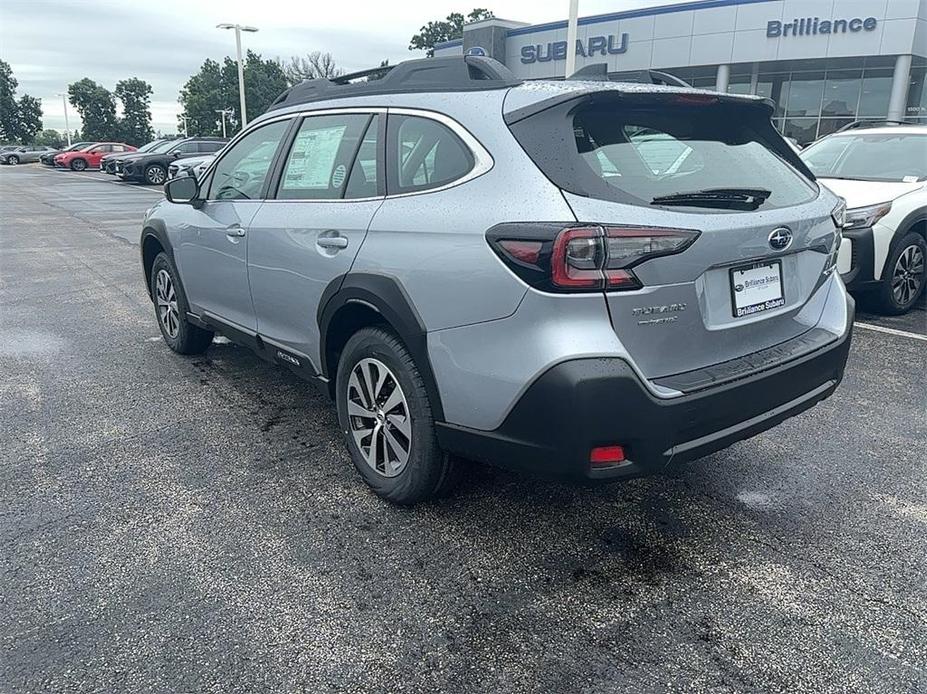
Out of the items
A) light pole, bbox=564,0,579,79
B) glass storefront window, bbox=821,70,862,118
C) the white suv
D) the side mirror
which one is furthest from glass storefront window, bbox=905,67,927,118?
the side mirror

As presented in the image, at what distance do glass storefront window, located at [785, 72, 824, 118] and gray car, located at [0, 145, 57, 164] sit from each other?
4734 cm

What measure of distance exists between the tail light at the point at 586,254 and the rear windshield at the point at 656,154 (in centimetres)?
15

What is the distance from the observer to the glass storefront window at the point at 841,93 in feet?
86.6

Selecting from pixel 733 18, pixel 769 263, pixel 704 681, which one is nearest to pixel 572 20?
pixel 733 18

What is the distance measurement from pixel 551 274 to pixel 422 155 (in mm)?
940

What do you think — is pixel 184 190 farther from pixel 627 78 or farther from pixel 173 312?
pixel 627 78

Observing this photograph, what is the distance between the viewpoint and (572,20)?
53.4 feet

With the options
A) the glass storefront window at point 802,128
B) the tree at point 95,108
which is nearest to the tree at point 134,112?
the tree at point 95,108

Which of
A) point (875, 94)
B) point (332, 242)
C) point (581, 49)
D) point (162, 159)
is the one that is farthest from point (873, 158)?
point (581, 49)

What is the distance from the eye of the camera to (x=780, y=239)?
2.74 meters

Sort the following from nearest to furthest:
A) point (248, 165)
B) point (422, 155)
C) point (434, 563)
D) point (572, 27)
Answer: point (434, 563)
point (422, 155)
point (248, 165)
point (572, 27)

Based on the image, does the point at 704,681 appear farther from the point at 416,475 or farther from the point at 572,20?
the point at 572,20

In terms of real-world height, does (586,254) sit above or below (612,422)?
above

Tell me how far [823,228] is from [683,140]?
0.72 metres
